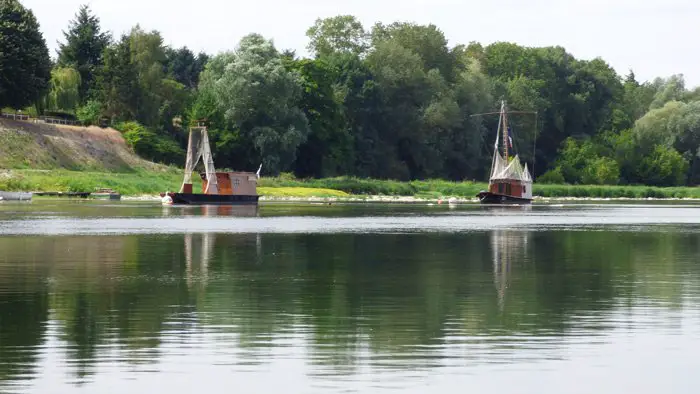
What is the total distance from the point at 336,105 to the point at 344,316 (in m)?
129

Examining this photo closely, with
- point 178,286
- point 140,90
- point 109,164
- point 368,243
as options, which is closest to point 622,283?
point 178,286

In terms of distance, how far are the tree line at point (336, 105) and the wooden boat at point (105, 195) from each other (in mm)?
14927

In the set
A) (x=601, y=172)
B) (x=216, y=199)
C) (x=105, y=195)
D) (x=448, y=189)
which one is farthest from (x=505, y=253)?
(x=601, y=172)

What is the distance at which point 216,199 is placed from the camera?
11919cm

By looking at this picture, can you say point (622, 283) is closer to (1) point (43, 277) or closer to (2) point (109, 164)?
(1) point (43, 277)

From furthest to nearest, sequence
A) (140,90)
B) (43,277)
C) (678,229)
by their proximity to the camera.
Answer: (140,90), (678,229), (43,277)

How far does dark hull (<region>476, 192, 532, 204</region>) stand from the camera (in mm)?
136000

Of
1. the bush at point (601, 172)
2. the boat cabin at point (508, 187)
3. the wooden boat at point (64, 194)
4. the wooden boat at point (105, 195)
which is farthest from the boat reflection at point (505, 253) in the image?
the bush at point (601, 172)

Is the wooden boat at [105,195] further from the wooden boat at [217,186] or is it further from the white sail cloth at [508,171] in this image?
the white sail cloth at [508,171]

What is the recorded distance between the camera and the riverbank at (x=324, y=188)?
122 meters

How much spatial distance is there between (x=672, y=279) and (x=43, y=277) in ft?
62.9

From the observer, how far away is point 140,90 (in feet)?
485

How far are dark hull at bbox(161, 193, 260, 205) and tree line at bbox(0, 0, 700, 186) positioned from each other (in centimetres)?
1955

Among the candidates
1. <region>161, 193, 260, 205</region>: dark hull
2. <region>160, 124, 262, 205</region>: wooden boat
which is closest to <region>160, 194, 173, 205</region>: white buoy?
<region>161, 193, 260, 205</region>: dark hull
